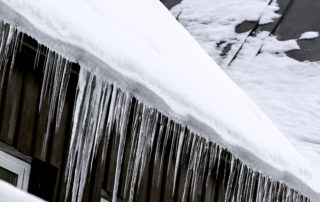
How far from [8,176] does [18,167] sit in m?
0.10

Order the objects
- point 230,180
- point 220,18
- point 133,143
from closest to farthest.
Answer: point 133,143 < point 230,180 < point 220,18

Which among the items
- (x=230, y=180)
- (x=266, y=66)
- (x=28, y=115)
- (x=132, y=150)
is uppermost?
(x=28, y=115)

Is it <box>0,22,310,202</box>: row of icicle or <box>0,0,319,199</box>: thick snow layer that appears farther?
<box>0,22,310,202</box>: row of icicle

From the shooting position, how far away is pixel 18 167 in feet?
15.2

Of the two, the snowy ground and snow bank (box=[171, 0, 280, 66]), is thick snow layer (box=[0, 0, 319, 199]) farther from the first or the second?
snow bank (box=[171, 0, 280, 66])

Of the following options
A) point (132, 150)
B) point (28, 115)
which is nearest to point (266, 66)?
point (132, 150)

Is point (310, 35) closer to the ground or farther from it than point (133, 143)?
closer to the ground

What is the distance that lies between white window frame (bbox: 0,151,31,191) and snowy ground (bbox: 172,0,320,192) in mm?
3403

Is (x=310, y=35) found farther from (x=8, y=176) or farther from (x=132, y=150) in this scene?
(x=8, y=176)

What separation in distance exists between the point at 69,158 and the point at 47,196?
0.23 metres

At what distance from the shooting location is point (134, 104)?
483 centimetres

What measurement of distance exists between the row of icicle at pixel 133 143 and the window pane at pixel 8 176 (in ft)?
0.99

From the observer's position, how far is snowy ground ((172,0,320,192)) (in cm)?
838

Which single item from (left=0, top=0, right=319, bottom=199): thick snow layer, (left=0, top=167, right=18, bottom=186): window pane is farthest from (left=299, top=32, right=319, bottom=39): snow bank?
(left=0, top=167, right=18, bottom=186): window pane
